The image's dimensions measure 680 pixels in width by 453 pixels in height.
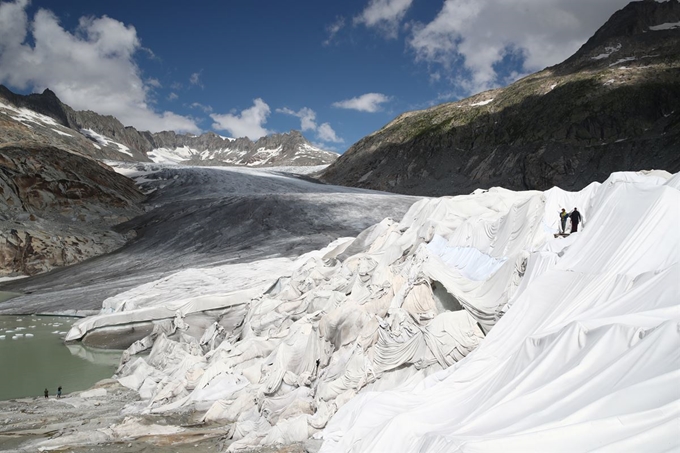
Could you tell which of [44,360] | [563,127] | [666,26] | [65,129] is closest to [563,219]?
[44,360]

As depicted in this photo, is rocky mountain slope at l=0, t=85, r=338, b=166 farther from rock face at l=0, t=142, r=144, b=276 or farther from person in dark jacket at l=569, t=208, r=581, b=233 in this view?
person in dark jacket at l=569, t=208, r=581, b=233

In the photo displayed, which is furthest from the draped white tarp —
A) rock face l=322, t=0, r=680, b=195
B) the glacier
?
rock face l=322, t=0, r=680, b=195

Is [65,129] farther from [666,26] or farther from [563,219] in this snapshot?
[563,219]

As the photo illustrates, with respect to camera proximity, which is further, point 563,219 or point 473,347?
point 563,219

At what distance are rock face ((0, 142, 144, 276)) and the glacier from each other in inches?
1056

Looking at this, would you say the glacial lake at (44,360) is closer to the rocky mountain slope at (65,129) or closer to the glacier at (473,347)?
the glacier at (473,347)

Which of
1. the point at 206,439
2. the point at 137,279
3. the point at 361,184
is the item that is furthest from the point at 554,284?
the point at 361,184

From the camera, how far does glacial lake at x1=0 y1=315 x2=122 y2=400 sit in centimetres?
1780

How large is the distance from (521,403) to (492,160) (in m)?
57.5

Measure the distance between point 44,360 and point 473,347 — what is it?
19018 mm

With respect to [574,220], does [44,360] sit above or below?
below

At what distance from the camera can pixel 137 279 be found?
3141cm

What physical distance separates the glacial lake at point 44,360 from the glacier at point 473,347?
2.50 m

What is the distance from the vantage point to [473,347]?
9898 millimetres
